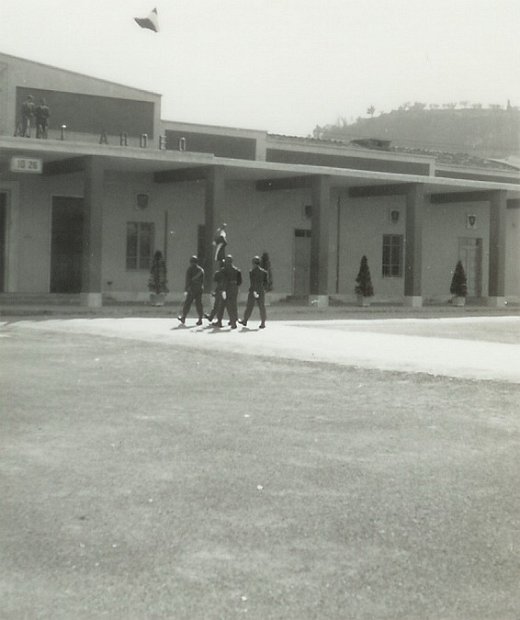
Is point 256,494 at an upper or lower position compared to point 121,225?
lower

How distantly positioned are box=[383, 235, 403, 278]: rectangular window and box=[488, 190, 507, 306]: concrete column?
3.26 metres

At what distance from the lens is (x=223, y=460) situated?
25.2 feet

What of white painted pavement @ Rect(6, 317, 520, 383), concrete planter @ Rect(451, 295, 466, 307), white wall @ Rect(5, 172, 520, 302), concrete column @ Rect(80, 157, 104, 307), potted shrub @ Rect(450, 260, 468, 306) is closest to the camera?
white painted pavement @ Rect(6, 317, 520, 383)

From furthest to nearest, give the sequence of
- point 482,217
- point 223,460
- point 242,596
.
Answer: point 482,217, point 223,460, point 242,596

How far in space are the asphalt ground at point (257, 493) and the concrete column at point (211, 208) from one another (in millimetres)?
15461

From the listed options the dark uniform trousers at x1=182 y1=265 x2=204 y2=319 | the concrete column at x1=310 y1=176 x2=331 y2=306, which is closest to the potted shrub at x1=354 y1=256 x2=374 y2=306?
the concrete column at x1=310 y1=176 x2=331 y2=306

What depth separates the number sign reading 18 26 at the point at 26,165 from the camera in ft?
87.6

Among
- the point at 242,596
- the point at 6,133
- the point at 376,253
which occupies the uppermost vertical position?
the point at 6,133

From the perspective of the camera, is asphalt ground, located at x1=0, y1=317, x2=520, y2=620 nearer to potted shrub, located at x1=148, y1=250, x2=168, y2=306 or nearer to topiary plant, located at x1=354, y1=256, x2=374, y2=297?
potted shrub, located at x1=148, y1=250, x2=168, y2=306

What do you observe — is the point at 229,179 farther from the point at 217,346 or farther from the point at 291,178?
the point at 217,346

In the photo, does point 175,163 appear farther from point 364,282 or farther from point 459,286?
point 459,286

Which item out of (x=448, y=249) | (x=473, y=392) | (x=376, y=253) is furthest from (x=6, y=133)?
(x=473, y=392)

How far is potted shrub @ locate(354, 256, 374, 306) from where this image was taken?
3406cm

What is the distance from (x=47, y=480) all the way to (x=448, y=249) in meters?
33.7
